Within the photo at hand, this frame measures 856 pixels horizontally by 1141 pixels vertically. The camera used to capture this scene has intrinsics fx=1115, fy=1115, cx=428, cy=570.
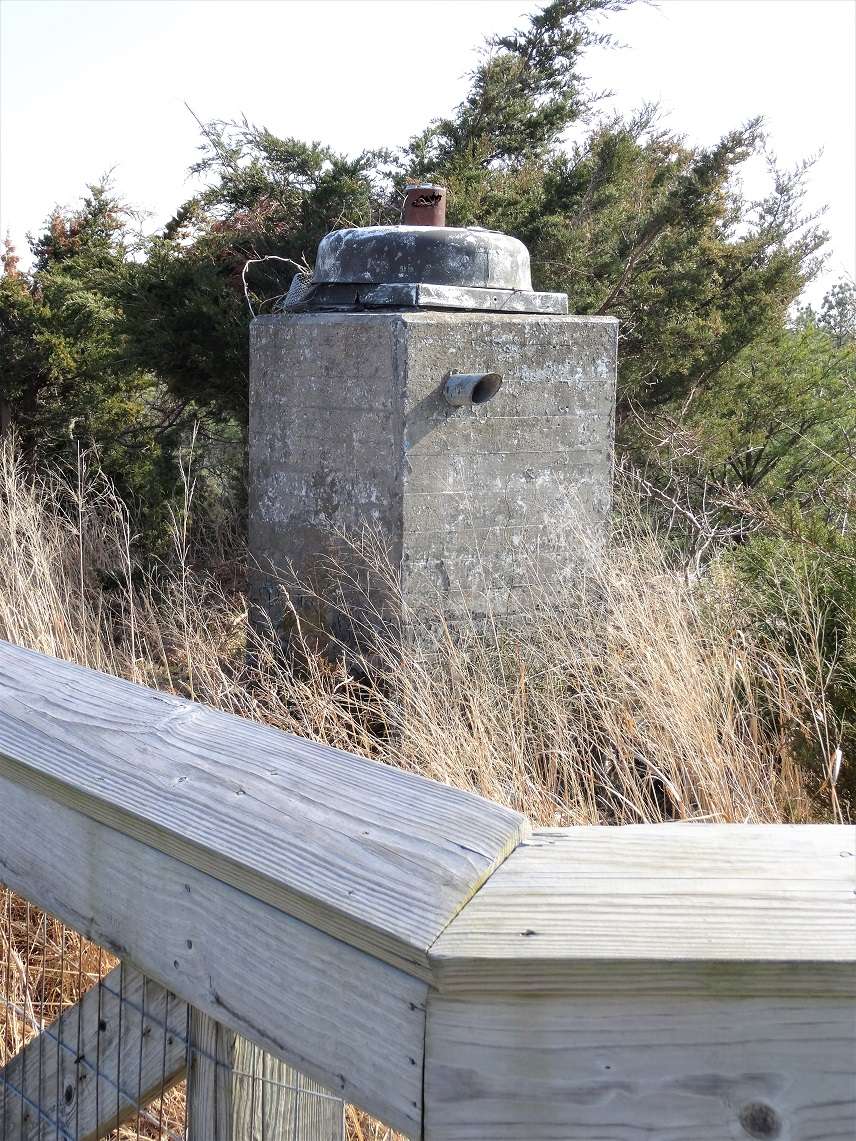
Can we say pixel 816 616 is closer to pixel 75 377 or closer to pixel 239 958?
pixel 239 958

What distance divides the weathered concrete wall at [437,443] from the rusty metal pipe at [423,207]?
68 centimetres

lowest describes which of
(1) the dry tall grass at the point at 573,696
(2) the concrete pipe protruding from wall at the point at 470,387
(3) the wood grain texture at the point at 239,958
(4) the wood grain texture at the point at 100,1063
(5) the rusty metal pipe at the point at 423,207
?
(1) the dry tall grass at the point at 573,696

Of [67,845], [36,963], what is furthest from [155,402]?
[67,845]

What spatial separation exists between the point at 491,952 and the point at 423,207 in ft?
16.5

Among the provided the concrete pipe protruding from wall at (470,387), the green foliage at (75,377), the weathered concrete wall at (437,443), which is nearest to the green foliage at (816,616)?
the weathered concrete wall at (437,443)

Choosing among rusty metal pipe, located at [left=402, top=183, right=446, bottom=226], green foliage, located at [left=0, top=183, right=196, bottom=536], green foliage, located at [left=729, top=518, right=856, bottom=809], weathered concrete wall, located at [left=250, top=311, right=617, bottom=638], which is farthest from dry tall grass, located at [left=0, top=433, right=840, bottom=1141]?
green foliage, located at [left=0, top=183, right=196, bottom=536]

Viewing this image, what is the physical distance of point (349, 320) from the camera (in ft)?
16.3

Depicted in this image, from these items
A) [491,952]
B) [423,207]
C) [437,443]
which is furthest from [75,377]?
[491,952]

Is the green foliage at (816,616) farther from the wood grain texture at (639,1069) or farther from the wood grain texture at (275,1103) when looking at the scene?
the wood grain texture at (639,1069)

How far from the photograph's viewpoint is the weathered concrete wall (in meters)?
4.81

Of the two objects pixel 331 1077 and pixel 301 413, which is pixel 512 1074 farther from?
pixel 301 413

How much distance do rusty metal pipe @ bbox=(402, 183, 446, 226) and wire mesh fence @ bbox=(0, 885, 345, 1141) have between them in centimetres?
462

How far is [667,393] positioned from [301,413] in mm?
4840

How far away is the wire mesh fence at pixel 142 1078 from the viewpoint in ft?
3.42
